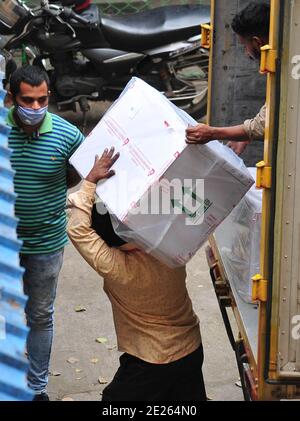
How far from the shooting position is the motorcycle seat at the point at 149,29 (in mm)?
8172

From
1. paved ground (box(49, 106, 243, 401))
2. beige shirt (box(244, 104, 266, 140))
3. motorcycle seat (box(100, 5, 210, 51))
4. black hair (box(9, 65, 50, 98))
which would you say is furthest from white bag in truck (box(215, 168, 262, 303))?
motorcycle seat (box(100, 5, 210, 51))

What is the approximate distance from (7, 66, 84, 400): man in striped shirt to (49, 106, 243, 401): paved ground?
522 millimetres

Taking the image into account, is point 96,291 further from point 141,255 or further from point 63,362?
point 141,255

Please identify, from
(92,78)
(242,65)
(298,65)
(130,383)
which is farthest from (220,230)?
(92,78)

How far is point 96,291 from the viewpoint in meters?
5.76

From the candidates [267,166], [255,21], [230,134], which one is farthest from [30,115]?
[267,166]

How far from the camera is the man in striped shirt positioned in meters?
3.90

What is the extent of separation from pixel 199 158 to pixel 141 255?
0.48 m

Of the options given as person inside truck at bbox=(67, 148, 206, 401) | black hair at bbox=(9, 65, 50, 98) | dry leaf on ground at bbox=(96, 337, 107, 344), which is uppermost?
black hair at bbox=(9, 65, 50, 98)

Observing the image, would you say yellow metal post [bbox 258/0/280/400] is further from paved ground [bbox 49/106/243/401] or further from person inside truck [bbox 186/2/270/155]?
paved ground [bbox 49/106/243/401]

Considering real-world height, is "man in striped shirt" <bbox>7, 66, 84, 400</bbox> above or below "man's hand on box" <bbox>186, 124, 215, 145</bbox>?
below

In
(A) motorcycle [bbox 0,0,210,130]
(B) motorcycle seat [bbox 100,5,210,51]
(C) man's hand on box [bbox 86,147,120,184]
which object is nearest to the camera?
(C) man's hand on box [bbox 86,147,120,184]

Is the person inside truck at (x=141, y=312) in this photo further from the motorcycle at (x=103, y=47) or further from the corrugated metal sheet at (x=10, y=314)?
the motorcycle at (x=103, y=47)

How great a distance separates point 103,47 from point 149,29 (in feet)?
1.63
